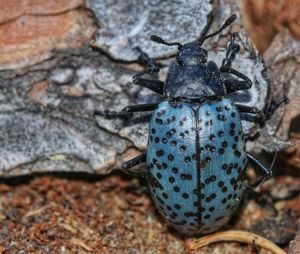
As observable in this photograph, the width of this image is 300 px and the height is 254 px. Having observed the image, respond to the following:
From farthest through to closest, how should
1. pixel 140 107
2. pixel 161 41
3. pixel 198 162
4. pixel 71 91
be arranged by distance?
1. pixel 71 91
2. pixel 140 107
3. pixel 161 41
4. pixel 198 162

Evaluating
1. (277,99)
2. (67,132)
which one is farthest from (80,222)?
(277,99)

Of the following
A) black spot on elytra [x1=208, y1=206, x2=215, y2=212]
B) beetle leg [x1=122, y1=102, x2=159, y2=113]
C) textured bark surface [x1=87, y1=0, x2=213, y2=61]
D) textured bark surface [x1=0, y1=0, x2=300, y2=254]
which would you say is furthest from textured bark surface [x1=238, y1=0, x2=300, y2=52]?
black spot on elytra [x1=208, y1=206, x2=215, y2=212]

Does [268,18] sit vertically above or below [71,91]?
above

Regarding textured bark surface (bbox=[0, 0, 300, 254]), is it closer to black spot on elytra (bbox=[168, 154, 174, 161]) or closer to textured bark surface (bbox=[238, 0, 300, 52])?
textured bark surface (bbox=[238, 0, 300, 52])

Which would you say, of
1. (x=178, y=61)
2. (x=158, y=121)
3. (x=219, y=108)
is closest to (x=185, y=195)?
(x=158, y=121)

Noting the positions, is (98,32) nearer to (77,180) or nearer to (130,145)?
(130,145)

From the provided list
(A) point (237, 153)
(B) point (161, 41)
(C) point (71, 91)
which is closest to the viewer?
(A) point (237, 153)

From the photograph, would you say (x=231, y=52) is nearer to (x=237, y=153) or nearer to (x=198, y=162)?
(x=237, y=153)
